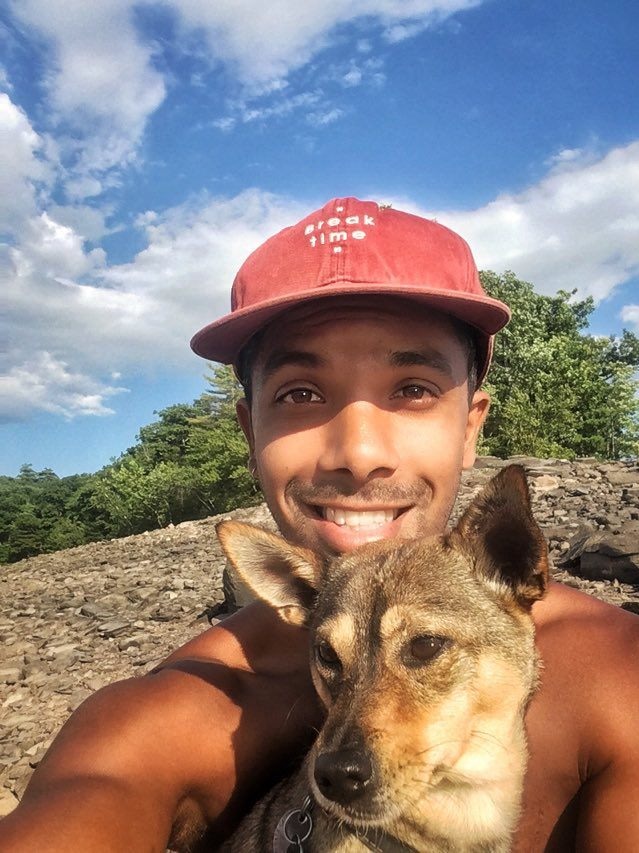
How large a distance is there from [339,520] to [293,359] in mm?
900

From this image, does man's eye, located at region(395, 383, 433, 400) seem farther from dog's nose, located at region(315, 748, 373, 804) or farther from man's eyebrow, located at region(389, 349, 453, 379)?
dog's nose, located at region(315, 748, 373, 804)

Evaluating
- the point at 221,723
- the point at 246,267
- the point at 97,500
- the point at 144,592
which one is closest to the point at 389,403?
the point at 246,267

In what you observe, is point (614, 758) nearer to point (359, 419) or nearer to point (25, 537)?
point (359, 419)

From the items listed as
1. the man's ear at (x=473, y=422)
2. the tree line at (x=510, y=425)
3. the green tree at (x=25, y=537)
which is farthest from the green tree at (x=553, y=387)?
the green tree at (x=25, y=537)

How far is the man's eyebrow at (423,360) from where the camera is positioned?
3.55 metres

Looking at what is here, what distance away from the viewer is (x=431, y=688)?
2.89 m

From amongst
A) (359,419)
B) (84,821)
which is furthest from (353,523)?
(84,821)

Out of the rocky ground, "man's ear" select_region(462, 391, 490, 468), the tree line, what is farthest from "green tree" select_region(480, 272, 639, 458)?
"man's ear" select_region(462, 391, 490, 468)

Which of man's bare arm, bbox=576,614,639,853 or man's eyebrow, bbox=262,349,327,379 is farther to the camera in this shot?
man's eyebrow, bbox=262,349,327,379

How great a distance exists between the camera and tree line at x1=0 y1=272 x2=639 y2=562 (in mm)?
46406

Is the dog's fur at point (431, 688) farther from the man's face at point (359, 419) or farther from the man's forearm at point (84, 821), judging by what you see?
the man's forearm at point (84, 821)

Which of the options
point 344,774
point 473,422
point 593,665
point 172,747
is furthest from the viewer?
point 473,422

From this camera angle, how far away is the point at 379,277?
3.43 m

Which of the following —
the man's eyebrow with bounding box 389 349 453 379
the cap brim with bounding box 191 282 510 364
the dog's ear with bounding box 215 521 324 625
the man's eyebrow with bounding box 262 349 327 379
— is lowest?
the dog's ear with bounding box 215 521 324 625
